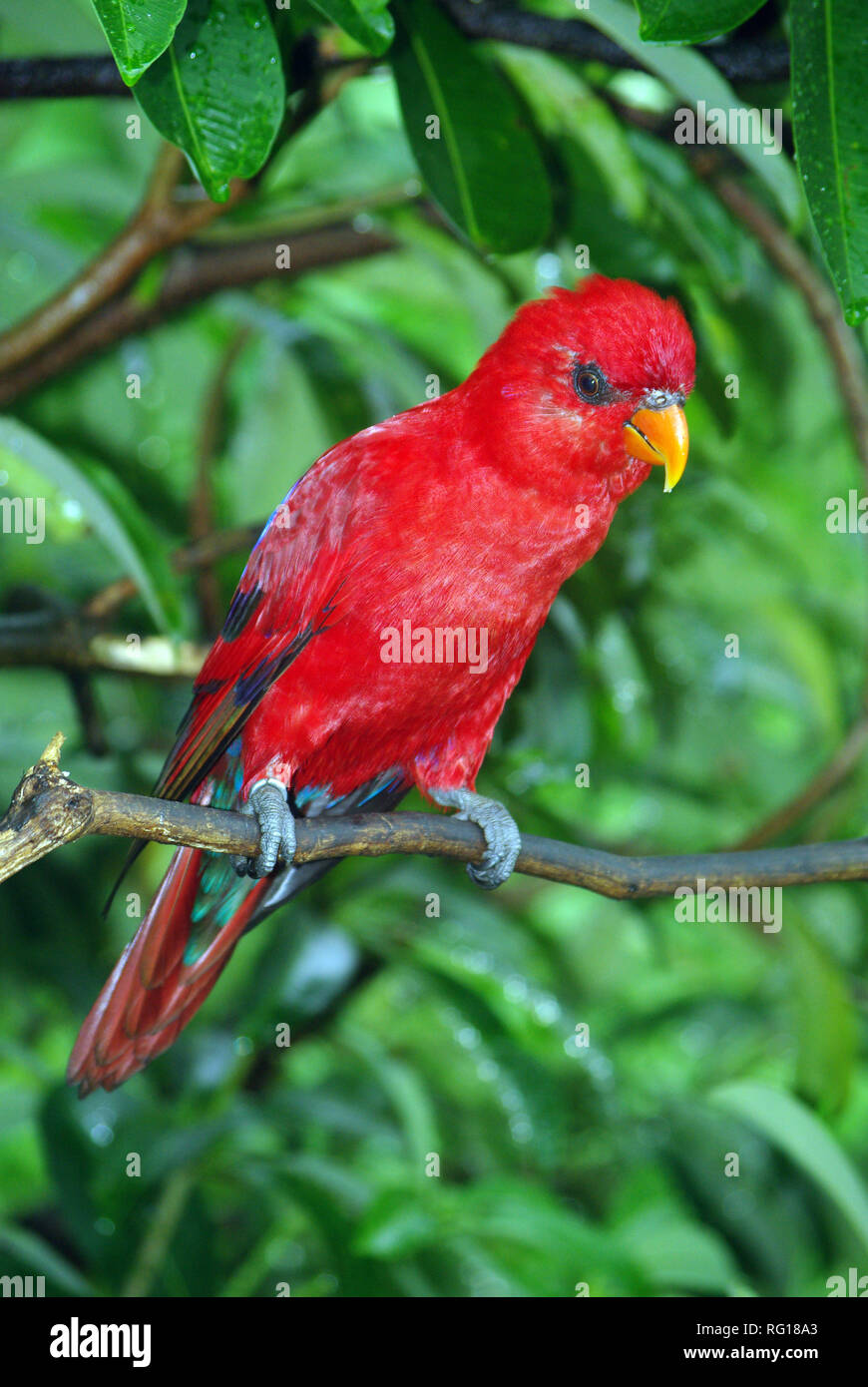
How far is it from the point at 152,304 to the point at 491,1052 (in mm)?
1115

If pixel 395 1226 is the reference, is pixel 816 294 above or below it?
above

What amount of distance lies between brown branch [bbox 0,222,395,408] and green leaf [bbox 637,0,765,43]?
95 centimetres

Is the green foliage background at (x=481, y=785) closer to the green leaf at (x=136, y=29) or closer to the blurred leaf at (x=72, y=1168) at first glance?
the blurred leaf at (x=72, y=1168)

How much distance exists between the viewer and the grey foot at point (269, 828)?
31.7 inches

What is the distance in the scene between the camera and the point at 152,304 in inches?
64.3

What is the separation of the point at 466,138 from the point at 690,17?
26 centimetres

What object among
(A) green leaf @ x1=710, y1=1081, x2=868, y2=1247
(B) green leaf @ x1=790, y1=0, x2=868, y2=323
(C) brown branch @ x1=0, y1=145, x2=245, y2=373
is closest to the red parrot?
(B) green leaf @ x1=790, y1=0, x2=868, y2=323

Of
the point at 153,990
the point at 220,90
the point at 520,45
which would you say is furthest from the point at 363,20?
the point at 153,990

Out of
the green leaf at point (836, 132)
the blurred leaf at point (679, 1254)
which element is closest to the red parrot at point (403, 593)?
the green leaf at point (836, 132)

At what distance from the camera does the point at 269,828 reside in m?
0.82

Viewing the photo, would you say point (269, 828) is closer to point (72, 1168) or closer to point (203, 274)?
point (72, 1168)

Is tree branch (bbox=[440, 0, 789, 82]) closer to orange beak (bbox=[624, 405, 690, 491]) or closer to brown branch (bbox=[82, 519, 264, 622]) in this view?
orange beak (bbox=[624, 405, 690, 491])

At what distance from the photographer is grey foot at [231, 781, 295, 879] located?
2.64 ft
